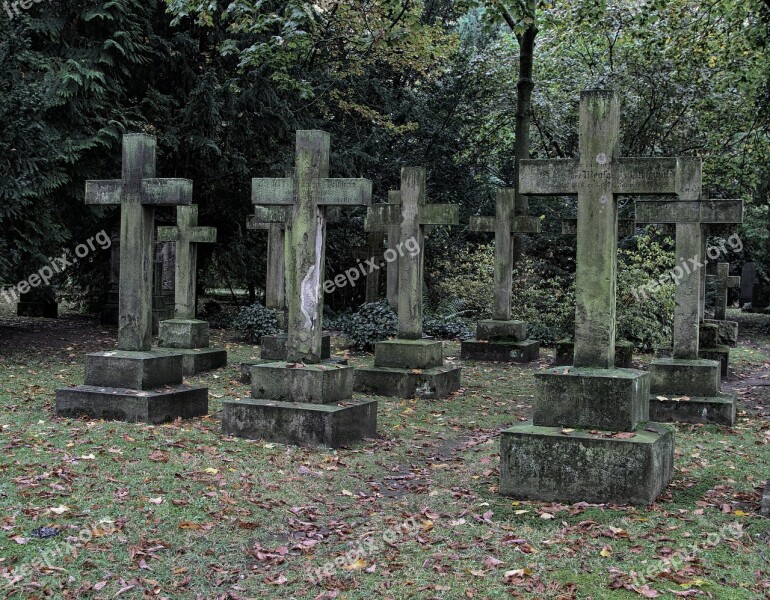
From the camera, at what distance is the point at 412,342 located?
470 inches

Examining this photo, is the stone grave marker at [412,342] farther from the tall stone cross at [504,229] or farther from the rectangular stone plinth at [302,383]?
the tall stone cross at [504,229]

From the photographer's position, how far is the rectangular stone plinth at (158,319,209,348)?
1380 centimetres

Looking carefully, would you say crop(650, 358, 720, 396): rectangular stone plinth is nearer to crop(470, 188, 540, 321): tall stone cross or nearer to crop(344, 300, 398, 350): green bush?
crop(470, 188, 540, 321): tall stone cross

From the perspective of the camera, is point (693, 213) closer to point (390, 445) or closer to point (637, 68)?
point (390, 445)

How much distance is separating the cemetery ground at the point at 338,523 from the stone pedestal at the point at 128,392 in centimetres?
27

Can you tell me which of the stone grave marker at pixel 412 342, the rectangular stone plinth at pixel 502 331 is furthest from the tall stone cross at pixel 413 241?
the rectangular stone plinth at pixel 502 331

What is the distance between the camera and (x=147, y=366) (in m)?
8.97

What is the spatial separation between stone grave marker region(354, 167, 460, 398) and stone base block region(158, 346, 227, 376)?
3.01 metres

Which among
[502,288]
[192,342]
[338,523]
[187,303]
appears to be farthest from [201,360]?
[338,523]

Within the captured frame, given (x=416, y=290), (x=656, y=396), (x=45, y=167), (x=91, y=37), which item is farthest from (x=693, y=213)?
(x=91, y=37)

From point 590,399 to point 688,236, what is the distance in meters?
5.01

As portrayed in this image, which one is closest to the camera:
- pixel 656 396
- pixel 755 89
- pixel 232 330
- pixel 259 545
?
pixel 259 545

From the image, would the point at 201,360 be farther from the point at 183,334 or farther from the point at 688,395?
the point at 688,395

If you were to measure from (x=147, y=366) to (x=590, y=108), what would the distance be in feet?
18.0
